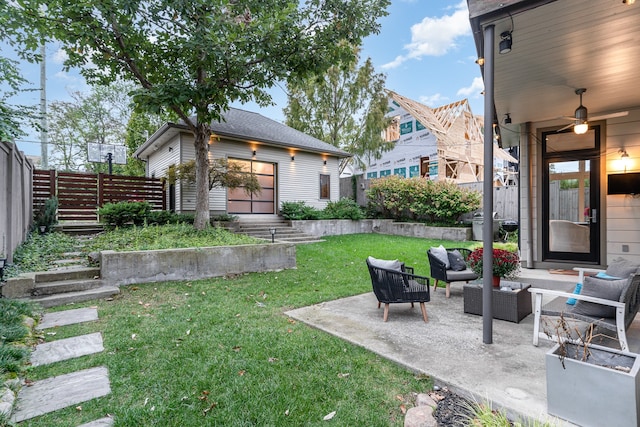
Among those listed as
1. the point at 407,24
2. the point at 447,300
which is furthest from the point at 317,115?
the point at 447,300

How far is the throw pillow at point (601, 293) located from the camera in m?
2.94

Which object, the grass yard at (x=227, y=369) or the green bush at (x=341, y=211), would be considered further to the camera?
the green bush at (x=341, y=211)

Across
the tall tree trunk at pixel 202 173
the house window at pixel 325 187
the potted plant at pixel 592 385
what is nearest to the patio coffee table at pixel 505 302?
the potted plant at pixel 592 385

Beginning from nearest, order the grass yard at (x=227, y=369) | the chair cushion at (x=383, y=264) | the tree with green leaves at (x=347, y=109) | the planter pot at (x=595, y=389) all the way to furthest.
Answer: the planter pot at (x=595, y=389), the grass yard at (x=227, y=369), the chair cushion at (x=383, y=264), the tree with green leaves at (x=347, y=109)

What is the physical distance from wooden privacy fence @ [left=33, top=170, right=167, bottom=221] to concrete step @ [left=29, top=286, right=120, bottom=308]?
20.8 feet

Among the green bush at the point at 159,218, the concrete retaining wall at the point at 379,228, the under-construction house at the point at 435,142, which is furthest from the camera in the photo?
the under-construction house at the point at 435,142

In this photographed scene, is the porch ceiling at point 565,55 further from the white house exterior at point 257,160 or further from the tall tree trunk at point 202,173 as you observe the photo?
the white house exterior at point 257,160

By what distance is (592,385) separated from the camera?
1.91m

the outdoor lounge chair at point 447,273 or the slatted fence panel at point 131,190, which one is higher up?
the slatted fence panel at point 131,190

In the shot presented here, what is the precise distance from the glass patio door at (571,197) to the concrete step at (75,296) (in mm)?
8243

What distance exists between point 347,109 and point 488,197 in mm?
17678

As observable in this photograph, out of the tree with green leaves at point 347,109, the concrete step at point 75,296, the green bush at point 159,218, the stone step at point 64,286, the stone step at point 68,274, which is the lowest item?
the concrete step at point 75,296

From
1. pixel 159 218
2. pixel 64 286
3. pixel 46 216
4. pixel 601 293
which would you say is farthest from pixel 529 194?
pixel 46 216

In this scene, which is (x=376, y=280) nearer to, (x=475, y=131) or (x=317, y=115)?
(x=317, y=115)
